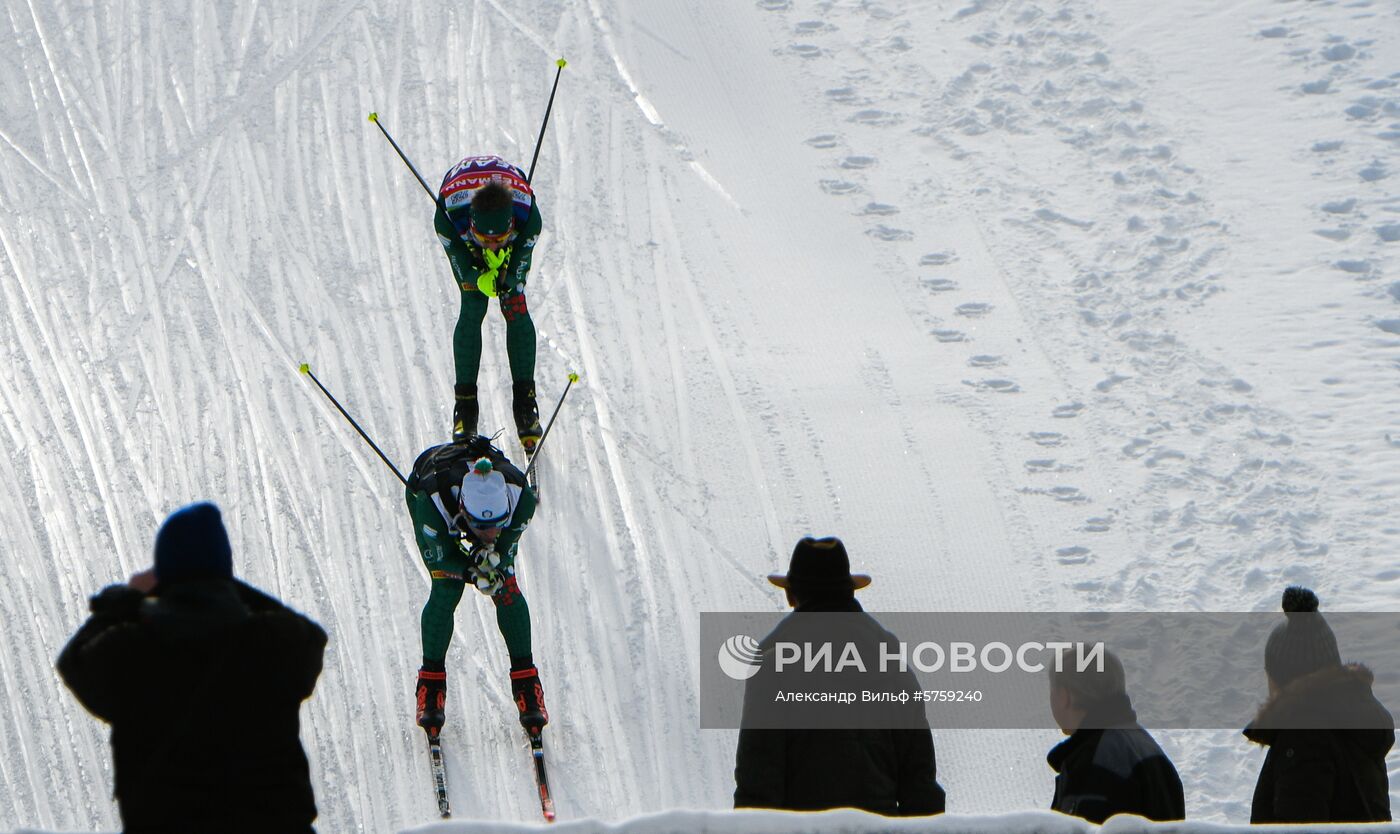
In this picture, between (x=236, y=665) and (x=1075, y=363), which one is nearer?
(x=236, y=665)

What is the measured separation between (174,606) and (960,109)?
9.29 meters

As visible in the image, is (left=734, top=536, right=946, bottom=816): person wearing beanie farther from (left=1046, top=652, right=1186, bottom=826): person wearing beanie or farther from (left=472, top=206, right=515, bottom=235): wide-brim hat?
(left=472, top=206, right=515, bottom=235): wide-brim hat

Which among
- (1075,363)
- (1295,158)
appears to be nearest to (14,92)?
(1075,363)

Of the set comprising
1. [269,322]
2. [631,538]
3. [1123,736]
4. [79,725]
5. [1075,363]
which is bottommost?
[1123,736]

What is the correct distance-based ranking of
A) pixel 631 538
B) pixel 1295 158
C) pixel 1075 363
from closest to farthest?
pixel 631 538, pixel 1075 363, pixel 1295 158

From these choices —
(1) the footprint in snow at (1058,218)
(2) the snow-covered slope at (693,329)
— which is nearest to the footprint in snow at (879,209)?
(2) the snow-covered slope at (693,329)

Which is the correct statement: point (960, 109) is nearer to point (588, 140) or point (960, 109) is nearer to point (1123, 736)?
point (588, 140)

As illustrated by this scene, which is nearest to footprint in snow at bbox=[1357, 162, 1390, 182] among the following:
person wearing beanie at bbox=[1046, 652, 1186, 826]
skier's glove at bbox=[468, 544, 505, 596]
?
skier's glove at bbox=[468, 544, 505, 596]

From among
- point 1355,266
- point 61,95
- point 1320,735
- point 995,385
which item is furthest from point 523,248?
point 61,95

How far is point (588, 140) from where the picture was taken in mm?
11195

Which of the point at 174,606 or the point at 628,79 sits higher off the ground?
the point at 628,79

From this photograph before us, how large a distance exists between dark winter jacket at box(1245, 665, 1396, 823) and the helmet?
2858 mm

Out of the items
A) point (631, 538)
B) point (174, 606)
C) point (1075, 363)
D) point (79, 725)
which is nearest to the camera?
point (174, 606)

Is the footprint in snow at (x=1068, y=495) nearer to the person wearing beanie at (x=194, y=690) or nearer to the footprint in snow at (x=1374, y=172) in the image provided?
the footprint in snow at (x=1374, y=172)
